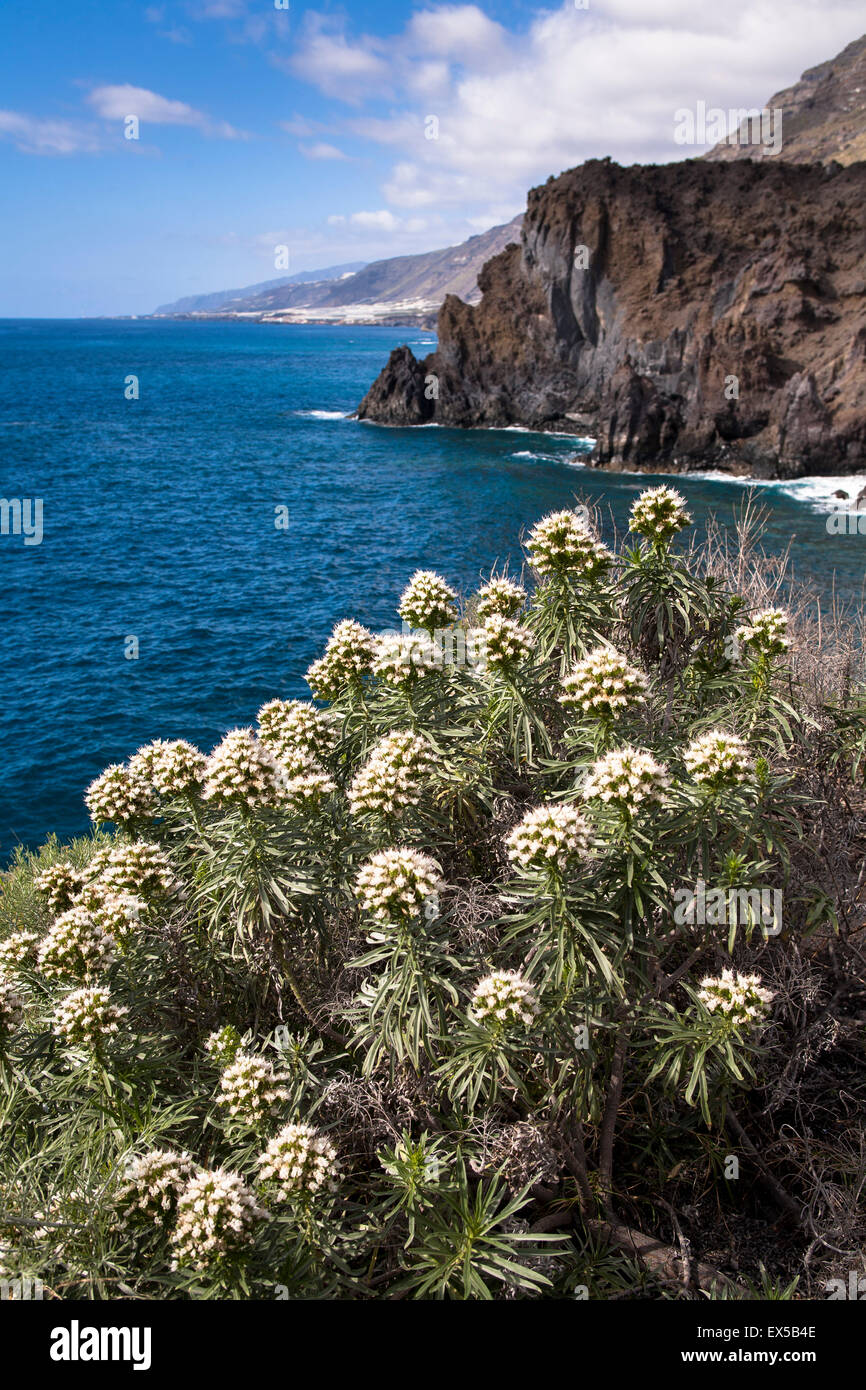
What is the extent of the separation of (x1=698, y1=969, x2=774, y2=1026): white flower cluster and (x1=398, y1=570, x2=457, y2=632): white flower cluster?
2.95m

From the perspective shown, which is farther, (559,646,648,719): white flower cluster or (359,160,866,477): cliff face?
(359,160,866,477): cliff face

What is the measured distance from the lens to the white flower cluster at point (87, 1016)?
4.22 meters

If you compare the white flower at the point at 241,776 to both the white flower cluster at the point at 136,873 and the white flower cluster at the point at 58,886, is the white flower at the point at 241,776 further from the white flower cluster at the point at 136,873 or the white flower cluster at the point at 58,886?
the white flower cluster at the point at 58,886

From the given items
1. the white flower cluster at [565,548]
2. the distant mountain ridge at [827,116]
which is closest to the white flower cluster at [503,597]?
the white flower cluster at [565,548]

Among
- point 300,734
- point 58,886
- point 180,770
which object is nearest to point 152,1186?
point 58,886

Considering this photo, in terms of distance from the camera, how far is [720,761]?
13.4 ft

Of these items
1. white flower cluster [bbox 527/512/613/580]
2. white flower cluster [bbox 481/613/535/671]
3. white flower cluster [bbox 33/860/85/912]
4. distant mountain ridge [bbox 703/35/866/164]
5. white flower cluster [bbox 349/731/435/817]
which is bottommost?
white flower cluster [bbox 33/860/85/912]

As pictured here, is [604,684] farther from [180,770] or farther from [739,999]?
[180,770]

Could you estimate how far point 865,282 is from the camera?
62844 millimetres

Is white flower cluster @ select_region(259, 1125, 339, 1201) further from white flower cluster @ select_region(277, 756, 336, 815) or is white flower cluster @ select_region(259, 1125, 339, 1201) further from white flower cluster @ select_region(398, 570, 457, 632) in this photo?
white flower cluster @ select_region(398, 570, 457, 632)

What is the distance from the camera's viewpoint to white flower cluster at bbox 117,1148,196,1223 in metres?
3.77

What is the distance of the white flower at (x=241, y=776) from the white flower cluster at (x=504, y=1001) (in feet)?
A: 5.54

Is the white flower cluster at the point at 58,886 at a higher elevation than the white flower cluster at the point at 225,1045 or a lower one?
higher

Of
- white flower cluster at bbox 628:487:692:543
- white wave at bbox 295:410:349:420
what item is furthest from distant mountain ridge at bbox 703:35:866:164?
white flower cluster at bbox 628:487:692:543
